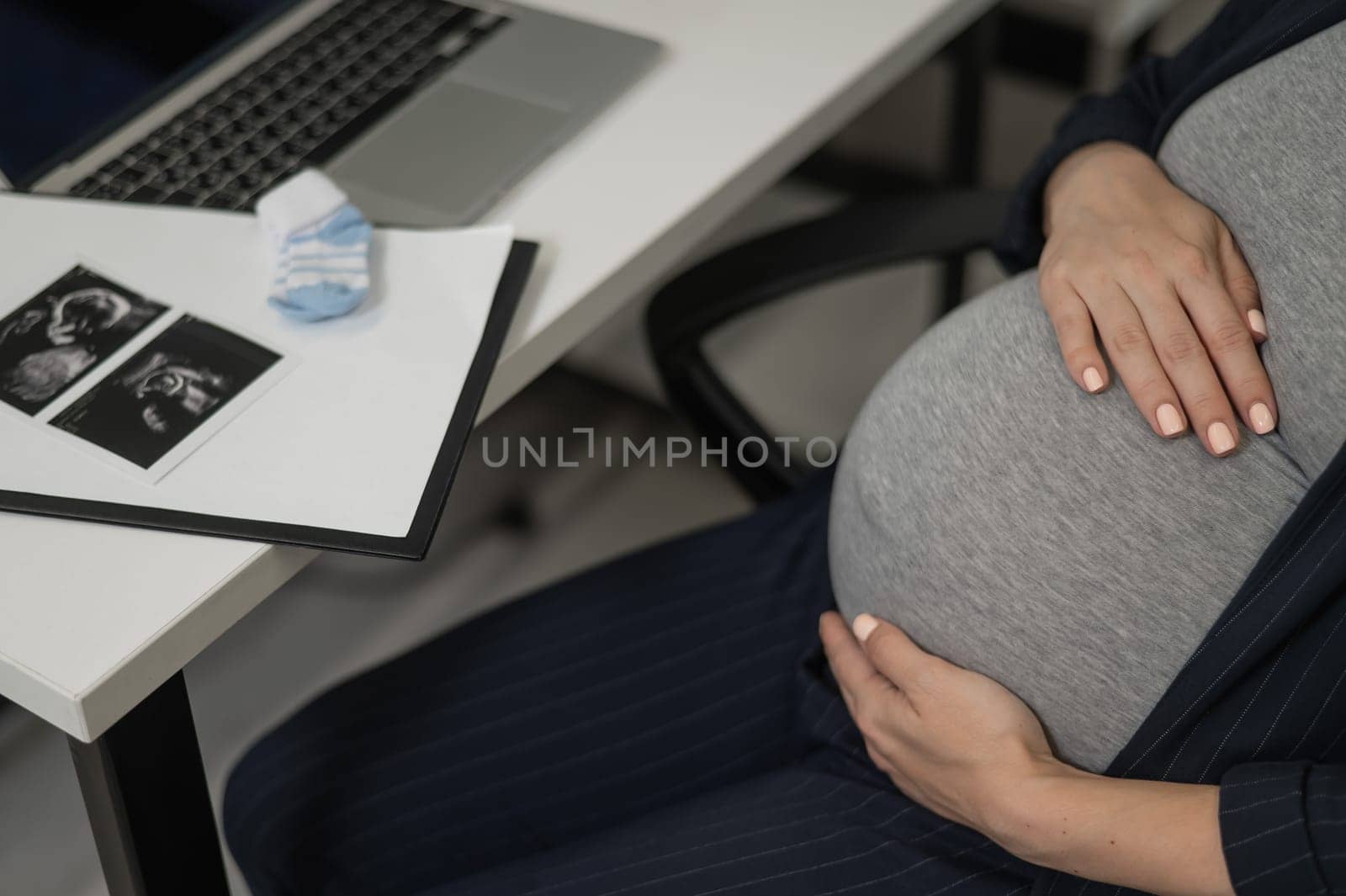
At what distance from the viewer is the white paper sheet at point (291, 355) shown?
70cm

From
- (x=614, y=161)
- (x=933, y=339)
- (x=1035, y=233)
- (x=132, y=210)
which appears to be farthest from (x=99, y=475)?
(x=1035, y=233)

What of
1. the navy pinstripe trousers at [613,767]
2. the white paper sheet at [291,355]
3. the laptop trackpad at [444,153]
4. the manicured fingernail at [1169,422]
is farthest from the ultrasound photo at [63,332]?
the manicured fingernail at [1169,422]

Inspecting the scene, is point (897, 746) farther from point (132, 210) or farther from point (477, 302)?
point (132, 210)

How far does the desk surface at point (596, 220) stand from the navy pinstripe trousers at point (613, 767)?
0.68 ft

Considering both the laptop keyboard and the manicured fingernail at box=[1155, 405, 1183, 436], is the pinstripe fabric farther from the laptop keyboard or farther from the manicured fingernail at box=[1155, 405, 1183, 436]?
the laptop keyboard

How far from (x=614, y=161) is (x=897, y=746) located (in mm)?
437

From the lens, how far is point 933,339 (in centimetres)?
84

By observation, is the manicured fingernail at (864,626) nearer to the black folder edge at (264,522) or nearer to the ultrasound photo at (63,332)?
the black folder edge at (264,522)

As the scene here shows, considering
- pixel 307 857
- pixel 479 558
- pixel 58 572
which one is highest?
pixel 58 572

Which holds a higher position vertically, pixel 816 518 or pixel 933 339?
pixel 933 339

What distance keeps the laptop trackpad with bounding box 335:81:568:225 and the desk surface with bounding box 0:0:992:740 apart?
2cm

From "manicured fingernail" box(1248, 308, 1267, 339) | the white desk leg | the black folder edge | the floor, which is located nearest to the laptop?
the black folder edge

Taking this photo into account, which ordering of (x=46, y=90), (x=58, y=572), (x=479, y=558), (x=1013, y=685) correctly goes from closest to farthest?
(x=58, y=572), (x=1013, y=685), (x=46, y=90), (x=479, y=558)

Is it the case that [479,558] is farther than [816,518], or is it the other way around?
[479,558]
